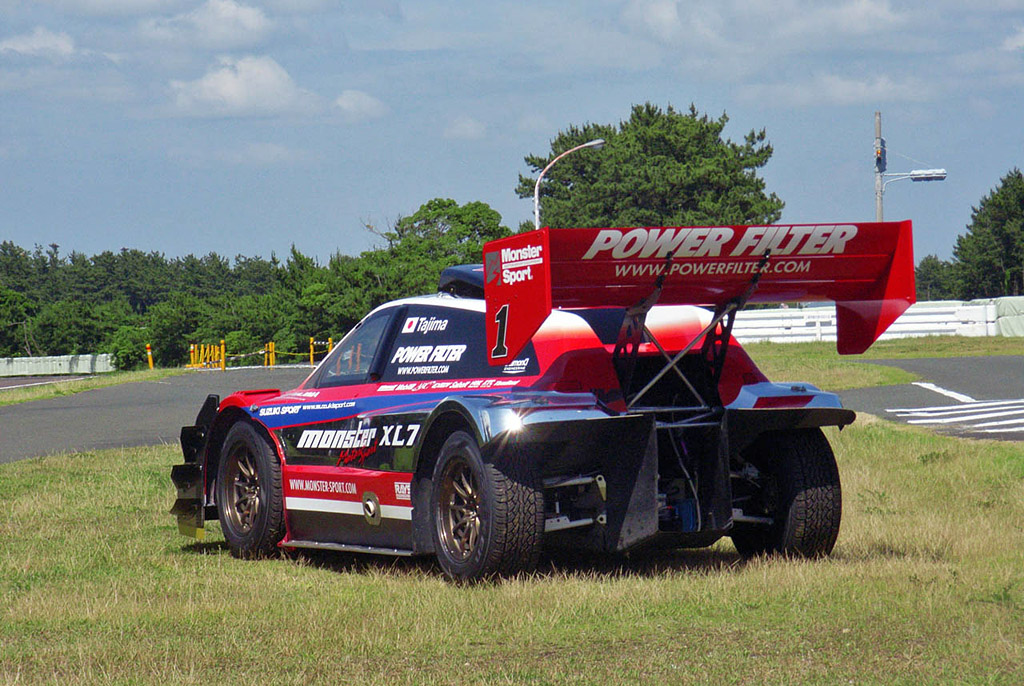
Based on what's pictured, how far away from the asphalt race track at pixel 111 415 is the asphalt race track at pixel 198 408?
0.05 ft

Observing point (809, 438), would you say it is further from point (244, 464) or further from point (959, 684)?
point (244, 464)

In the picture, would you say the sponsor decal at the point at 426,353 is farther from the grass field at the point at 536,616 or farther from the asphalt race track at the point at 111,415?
the asphalt race track at the point at 111,415

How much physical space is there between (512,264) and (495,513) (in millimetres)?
1196

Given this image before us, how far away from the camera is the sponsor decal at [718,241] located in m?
6.27

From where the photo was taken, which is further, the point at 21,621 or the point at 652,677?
the point at 21,621

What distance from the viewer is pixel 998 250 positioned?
10250 centimetres

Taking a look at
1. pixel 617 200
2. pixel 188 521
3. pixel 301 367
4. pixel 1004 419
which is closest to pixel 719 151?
pixel 617 200

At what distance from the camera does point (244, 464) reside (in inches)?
343

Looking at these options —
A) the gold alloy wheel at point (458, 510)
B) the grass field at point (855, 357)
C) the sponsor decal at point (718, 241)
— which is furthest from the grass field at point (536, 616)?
the grass field at point (855, 357)

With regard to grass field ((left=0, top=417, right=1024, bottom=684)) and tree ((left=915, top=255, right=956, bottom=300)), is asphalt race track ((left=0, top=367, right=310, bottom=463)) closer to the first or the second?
grass field ((left=0, top=417, right=1024, bottom=684))

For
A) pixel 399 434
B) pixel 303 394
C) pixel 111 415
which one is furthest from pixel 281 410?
pixel 111 415

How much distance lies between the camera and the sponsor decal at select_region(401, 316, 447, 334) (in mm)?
7570

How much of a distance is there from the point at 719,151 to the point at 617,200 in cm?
790

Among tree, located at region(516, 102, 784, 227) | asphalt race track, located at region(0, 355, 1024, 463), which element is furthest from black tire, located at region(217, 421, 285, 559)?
tree, located at region(516, 102, 784, 227)
